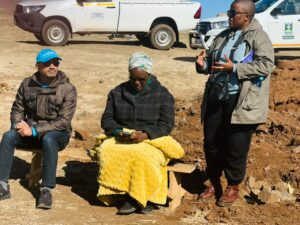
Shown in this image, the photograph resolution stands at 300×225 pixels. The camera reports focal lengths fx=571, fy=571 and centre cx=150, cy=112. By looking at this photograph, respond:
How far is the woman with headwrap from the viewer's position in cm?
510

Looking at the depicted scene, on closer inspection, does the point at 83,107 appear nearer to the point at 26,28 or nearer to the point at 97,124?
the point at 97,124

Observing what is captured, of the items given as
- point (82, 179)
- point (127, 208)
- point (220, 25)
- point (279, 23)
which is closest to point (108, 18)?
point (220, 25)

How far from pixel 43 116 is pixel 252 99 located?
2102 millimetres

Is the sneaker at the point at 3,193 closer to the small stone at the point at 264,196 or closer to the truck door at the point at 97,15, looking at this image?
the small stone at the point at 264,196

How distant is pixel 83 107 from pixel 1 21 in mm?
18316

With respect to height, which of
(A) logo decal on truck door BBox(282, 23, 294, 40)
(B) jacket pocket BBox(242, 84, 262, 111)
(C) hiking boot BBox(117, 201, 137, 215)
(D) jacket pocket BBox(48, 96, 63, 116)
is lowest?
(C) hiking boot BBox(117, 201, 137, 215)

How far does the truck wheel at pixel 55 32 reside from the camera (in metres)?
17.0

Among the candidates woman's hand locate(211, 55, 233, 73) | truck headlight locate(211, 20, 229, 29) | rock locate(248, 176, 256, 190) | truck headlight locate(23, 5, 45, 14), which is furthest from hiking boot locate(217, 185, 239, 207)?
truck headlight locate(23, 5, 45, 14)

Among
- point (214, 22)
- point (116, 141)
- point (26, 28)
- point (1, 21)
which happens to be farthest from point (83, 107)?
point (1, 21)

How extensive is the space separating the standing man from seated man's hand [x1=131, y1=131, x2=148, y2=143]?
0.57 m

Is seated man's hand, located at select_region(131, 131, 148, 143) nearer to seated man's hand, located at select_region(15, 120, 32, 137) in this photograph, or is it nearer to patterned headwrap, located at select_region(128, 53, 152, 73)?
patterned headwrap, located at select_region(128, 53, 152, 73)

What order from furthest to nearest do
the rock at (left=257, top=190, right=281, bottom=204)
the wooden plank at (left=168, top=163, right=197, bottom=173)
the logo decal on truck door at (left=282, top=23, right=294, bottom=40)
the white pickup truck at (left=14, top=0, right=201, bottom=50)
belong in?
the white pickup truck at (left=14, top=0, right=201, bottom=50) < the logo decal on truck door at (left=282, top=23, right=294, bottom=40) < the rock at (left=257, top=190, right=281, bottom=204) < the wooden plank at (left=168, top=163, right=197, bottom=173)

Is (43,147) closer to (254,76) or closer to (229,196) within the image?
(229,196)

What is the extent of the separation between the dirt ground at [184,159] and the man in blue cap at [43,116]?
0.34 m
